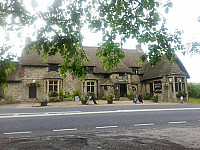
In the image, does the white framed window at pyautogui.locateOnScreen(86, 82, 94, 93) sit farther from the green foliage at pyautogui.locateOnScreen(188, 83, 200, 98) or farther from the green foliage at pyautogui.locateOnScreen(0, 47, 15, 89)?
the green foliage at pyautogui.locateOnScreen(0, 47, 15, 89)

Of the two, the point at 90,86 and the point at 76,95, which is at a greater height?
the point at 90,86

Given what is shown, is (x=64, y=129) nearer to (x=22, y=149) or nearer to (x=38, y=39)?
(x=22, y=149)

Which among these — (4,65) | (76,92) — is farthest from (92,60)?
(4,65)

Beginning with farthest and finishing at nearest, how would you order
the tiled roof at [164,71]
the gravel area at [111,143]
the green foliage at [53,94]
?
the tiled roof at [164,71], the green foliage at [53,94], the gravel area at [111,143]

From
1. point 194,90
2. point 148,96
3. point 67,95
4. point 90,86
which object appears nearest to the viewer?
point 67,95

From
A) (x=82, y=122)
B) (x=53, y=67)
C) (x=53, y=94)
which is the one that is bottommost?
(x=82, y=122)

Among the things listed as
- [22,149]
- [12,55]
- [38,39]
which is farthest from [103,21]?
[22,149]

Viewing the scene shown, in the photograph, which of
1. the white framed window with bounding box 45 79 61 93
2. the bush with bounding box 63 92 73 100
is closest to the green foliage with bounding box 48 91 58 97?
the white framed window with bounding box 45 79 61 93

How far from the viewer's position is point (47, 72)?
26984 millimetres

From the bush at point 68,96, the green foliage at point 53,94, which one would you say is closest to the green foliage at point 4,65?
the green foliage at point 53,94

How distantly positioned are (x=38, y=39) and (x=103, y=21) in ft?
7.15

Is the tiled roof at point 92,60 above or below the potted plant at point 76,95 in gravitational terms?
above

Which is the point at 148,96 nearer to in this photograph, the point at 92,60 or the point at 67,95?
the point at 92,60

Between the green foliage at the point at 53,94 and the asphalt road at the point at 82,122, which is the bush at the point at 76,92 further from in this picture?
the asphalt road at the point at 82,122
